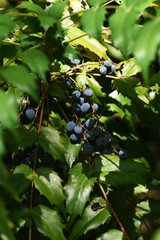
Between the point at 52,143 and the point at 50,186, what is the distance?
0.14 metres

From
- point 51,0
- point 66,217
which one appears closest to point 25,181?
point 66,217

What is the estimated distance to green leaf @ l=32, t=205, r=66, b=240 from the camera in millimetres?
1296

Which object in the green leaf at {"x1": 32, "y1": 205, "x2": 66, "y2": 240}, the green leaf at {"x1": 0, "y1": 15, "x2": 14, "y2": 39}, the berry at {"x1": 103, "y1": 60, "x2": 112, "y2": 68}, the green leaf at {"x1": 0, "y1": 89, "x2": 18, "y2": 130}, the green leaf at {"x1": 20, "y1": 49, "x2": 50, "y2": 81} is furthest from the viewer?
the berry at {"x1": 103, "y1": 60, "x2": 112, "y2": 68}

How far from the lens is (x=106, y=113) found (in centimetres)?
179

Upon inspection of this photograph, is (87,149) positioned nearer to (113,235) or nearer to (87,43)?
(113,235)

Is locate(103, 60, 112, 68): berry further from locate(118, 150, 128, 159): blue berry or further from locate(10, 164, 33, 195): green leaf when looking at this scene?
locate(10, 164, 33, 195): green leaf

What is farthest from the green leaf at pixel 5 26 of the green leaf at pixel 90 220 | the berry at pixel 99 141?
the green leaf at pixel 90 220

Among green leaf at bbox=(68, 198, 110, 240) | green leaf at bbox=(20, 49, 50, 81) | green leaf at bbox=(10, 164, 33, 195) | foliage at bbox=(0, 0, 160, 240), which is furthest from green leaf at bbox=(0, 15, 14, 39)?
green leaf at bbox=(68, 198, 110, 240)

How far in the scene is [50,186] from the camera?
1.40 meters

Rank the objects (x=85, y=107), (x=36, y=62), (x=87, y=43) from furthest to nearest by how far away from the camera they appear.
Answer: (x=87, y=43)
(x=85, y=107)
(x=36, y=62)

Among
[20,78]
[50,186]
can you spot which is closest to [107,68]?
[50,186]

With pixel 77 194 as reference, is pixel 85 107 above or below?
above

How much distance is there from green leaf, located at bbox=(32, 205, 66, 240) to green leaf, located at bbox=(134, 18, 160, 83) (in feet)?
2.00

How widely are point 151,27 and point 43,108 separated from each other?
0.71 m
